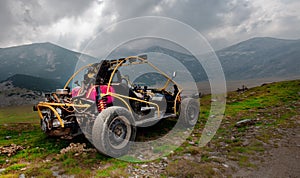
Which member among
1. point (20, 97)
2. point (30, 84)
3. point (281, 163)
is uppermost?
Result: point (30, 84)

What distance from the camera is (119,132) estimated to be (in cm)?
593

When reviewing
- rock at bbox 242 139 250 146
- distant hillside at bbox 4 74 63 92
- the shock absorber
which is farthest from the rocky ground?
rock at bbox 242 139 250 146

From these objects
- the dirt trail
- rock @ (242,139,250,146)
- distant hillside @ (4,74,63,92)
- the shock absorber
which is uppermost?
distant hillside @ (4,74,63,92)

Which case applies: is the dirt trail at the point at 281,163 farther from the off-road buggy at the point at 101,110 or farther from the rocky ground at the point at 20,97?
the rocky ground at the point at 20,97

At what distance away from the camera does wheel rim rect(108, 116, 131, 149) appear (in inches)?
222

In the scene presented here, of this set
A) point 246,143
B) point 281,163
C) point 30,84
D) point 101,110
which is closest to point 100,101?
point 101,110

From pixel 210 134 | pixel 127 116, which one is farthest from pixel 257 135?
pixel 127 116

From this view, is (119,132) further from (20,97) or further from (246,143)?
(20,97)

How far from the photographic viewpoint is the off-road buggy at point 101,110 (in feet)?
17.9

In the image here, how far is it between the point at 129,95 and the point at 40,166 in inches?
145

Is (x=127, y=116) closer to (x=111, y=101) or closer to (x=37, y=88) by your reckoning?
(x=111, y=101)

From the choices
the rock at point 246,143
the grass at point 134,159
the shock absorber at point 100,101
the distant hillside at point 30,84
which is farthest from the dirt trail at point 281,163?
the distant hillside at point 30,84

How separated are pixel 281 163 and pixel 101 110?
5.67 meters

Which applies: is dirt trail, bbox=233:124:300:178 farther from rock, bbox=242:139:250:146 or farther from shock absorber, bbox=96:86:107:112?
shock absorber, bbox=96:86:107:112
